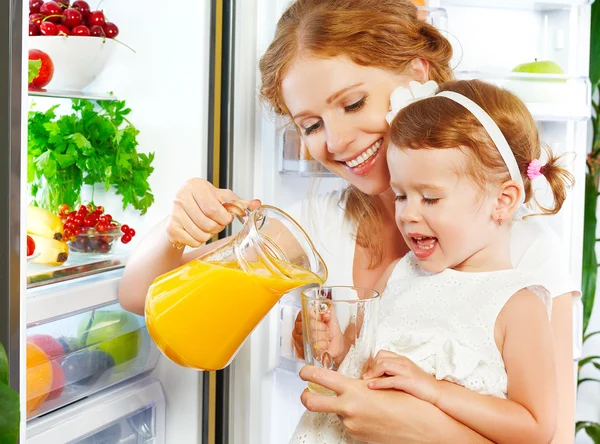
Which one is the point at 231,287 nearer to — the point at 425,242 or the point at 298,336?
the point at 425,242

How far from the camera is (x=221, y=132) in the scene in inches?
55.6

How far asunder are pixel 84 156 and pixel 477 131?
70 centimetres

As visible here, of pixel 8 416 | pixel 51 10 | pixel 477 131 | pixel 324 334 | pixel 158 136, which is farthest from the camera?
pixel 158 136

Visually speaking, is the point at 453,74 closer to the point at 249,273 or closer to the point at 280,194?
the point at 280,194

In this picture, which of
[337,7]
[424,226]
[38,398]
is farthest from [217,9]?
A: [38,398]

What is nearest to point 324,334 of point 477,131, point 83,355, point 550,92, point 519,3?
point 477,131

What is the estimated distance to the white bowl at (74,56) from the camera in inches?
49.1

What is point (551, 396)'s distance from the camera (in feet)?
3.15

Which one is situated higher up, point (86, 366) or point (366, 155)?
point (366, 155)

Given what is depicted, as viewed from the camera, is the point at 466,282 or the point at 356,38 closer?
the point at 466,282

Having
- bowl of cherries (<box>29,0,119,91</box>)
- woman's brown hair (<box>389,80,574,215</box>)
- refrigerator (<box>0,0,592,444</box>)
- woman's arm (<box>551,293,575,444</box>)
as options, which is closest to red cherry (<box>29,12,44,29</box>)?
bowl of cherries (<box>29,0,119,91</box>)

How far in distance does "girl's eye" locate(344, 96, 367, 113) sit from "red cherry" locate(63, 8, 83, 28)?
1.64 ft

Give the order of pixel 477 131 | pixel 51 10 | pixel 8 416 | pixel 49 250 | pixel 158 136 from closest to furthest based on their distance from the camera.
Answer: pixel 8 416 → pixel 477 131 → pixel 49 250 → pixel 51 10 → pixel 158 136

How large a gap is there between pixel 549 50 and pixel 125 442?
45.1 inches
